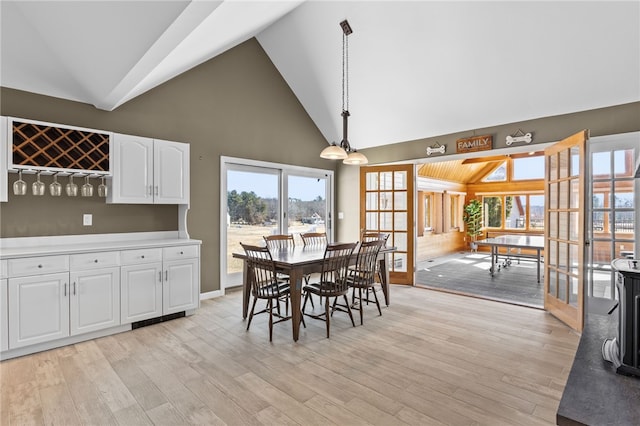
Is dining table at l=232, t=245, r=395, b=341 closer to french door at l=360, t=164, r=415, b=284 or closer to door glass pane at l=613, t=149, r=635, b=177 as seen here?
french door at l=360, t=164, r=415, b=284

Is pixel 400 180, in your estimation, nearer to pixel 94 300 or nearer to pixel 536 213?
pixel 94 300

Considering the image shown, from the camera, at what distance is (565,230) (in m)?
3.87

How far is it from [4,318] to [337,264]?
9.65 ft

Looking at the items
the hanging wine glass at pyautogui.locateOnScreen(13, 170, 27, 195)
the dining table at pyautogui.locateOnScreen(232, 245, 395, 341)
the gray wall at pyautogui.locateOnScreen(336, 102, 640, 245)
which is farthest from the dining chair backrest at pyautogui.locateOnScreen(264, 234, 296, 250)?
the hanging wine glass at pyautogui.locateOnScreen(13, 170, 27, 195)

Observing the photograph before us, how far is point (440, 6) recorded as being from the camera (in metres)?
3.76

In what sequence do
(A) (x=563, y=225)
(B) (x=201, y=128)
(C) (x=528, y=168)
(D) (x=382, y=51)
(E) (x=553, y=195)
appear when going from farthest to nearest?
(C) (x=528, y=168), (B) (x=201, y=128), (D) (x=382, y=51), (E) (x=553, y=195), (A) (x=563, y=225)

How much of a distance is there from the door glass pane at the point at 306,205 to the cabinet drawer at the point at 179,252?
7.22 feet

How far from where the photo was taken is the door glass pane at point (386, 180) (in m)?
5.90

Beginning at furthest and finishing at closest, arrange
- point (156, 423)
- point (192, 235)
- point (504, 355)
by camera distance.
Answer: point (192, 235) → point (504, 355) → point (156, 423)

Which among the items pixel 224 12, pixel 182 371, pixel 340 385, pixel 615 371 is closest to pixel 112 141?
pixel 224 12

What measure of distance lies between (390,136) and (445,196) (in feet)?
17.5

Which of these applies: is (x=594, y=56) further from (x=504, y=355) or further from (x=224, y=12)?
(x=224, y=12)

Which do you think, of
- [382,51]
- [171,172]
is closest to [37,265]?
[171,172]

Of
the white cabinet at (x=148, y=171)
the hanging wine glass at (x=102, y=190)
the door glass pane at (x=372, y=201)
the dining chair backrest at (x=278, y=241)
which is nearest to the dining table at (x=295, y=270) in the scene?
the dining chair backrest at (x=278, y=241)
